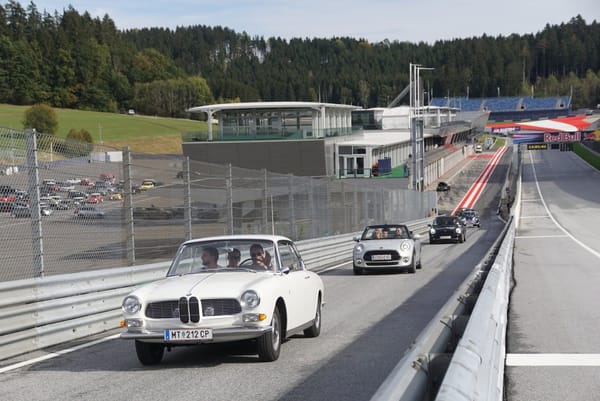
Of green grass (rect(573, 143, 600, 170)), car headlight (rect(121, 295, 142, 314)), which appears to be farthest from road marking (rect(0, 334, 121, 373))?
green grass (rect(573, 143, 600, 170))

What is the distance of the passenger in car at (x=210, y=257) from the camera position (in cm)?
1011

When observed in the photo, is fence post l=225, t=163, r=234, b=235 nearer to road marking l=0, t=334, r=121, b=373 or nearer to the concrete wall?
road marking l=0, t=334, r=121, b=373

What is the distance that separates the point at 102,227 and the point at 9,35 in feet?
597

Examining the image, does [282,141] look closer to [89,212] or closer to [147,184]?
[147,184]

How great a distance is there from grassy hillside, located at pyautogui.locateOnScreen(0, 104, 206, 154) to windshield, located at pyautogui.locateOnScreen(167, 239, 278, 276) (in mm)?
102200

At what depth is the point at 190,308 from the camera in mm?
8680

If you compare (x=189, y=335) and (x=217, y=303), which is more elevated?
(x=217, y=303)

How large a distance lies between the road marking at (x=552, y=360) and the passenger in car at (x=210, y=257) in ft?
11.4

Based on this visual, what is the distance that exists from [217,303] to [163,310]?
0.55m

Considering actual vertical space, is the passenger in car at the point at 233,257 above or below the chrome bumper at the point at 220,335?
above

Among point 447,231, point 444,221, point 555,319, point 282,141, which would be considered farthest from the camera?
→ point 282,141

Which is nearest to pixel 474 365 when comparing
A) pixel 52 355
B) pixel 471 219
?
pixel 52 355

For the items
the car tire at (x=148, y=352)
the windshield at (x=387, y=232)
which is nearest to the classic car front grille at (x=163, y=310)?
the car tire at (x=148, y=352)

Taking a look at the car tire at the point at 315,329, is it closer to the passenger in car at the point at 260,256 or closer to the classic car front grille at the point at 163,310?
the passenger in car at the point at 260,256
